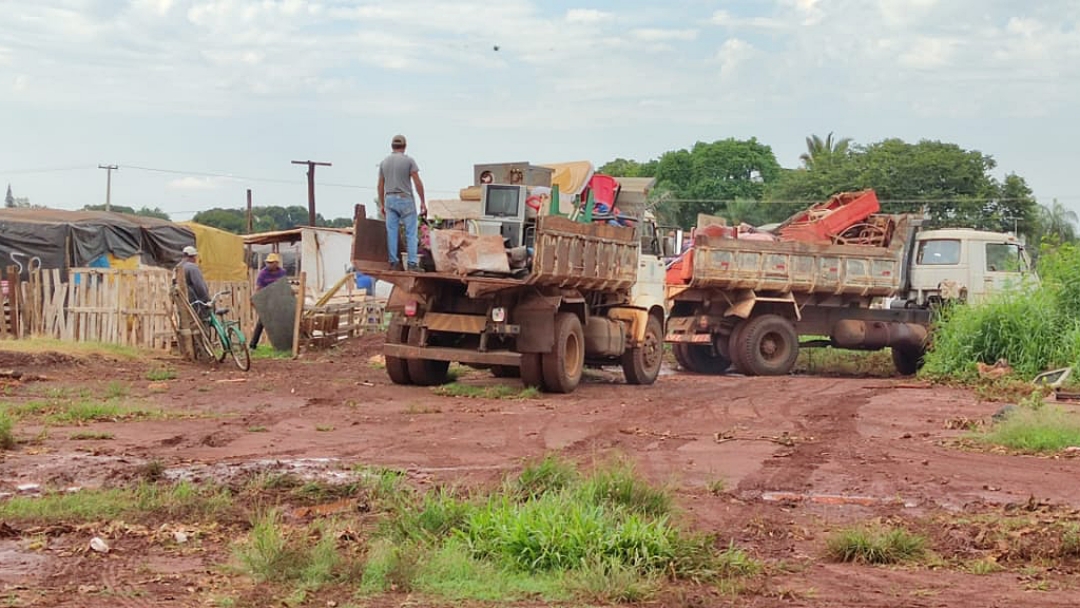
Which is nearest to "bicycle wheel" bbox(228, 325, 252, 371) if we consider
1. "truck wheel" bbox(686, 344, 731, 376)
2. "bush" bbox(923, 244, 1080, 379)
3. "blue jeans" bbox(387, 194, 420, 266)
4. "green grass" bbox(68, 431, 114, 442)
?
"blue jeans" bbox(387, 194, 420, 266)

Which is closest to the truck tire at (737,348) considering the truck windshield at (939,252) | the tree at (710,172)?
the truck windshield at (939,252)

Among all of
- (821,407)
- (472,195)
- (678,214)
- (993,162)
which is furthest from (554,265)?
(678,214)

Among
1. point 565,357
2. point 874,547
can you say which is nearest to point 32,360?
point 565,357

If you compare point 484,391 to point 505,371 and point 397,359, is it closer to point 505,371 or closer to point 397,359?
point 397,359

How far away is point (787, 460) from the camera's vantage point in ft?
34.3

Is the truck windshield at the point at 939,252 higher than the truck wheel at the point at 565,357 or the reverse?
higher

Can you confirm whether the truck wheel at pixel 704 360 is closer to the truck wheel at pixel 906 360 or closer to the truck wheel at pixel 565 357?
the truck wheel at pixel 906 360

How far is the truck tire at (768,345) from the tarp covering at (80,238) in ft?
45.9

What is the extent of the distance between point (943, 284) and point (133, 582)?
20100 millimetres

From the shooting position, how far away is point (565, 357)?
16.5 meters

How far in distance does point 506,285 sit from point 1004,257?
12459 mm

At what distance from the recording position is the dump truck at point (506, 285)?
1540cm

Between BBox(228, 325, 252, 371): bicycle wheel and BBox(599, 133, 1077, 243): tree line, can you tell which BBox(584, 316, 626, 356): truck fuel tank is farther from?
BBox(599, 133, 1077, 243): tree line

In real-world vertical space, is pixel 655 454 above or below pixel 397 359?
below
